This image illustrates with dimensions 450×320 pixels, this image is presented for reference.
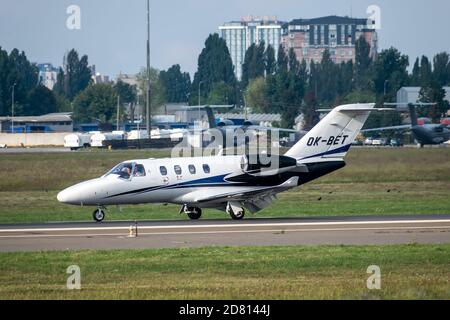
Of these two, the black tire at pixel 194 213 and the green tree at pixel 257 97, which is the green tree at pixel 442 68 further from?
the black tire at pixel 194 213

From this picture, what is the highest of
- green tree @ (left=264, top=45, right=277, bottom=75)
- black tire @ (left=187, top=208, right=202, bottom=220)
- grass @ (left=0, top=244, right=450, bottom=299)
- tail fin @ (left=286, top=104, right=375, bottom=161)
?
green tree @ (left=264, top=45, right=277, bottom=75)

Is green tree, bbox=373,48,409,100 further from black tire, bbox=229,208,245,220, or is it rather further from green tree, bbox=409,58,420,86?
black tire, bbox=229,208,245,220

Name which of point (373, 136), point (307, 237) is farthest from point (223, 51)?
point (307, 237)

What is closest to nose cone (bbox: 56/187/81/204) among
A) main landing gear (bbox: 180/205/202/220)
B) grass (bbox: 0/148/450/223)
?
grass (bbox: 0/148/450/223)

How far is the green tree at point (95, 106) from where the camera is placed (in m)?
157

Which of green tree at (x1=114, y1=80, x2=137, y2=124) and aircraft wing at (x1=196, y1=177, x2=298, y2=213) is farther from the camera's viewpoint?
green tree at (x1=114, y1=80, x2=137, y2=124)

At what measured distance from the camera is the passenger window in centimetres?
3466

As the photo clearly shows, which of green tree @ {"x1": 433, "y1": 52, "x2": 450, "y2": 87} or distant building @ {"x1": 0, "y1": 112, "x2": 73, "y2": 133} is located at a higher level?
green tree @ {"x1": 433, "y1": 52, "x2": 450, "y2": 87}

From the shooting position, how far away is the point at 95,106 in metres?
157

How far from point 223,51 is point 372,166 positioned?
5028 inches

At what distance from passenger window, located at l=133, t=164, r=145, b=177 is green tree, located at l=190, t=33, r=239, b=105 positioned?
144348 millimetres

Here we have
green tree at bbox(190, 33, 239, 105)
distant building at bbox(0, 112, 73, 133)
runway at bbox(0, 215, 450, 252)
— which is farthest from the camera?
green tree at bbox(190, 33, 239, 105)

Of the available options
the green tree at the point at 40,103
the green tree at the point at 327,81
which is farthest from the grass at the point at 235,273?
the green tree at the point at 40,103

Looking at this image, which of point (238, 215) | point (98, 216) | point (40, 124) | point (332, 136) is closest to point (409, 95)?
point (40, 124)
